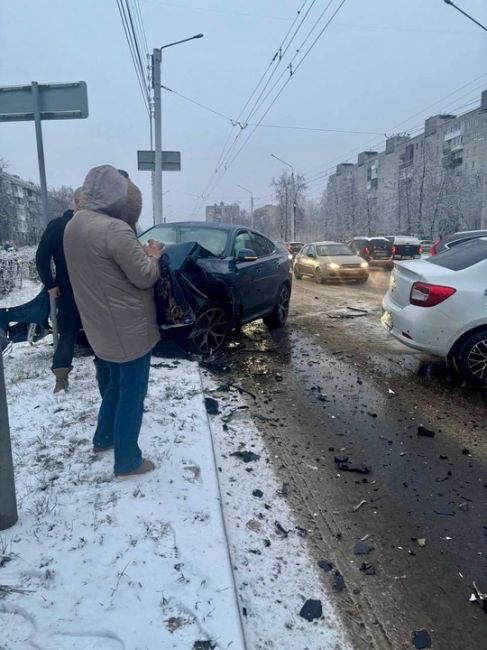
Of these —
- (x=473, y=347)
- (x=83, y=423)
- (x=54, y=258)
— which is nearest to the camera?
(x=83, y=423)

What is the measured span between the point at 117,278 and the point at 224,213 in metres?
111

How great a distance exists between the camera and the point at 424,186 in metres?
51.2

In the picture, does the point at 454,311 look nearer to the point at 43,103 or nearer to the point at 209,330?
the point at 209,330

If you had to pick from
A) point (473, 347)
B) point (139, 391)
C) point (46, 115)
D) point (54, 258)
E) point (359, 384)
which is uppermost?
point (46, 115)

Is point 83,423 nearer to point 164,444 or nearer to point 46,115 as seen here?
point 164,444

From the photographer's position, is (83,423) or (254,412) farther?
(254,412)

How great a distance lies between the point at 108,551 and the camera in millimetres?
2150

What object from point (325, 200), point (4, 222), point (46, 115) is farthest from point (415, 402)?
point (325, 200)

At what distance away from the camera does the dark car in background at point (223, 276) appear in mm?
5871

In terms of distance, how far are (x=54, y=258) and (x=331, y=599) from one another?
3.57 m

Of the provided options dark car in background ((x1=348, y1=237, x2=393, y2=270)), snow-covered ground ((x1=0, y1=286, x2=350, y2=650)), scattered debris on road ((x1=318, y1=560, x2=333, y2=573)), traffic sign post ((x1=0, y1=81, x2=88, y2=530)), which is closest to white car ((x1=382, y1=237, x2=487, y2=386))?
snow-covered ground ((x1=0, y1=286, x2=350, y2=650))

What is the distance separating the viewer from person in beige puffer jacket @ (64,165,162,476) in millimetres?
2355

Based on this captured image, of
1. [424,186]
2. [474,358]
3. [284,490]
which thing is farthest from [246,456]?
[424,186]

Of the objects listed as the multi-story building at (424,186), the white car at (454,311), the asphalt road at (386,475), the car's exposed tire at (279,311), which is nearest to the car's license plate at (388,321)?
the white car at (454,311)
